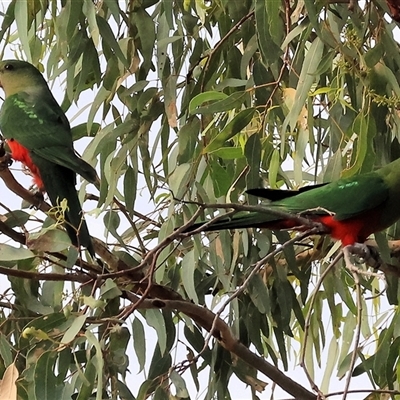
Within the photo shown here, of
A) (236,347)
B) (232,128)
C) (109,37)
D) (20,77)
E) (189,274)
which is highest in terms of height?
(20,77)

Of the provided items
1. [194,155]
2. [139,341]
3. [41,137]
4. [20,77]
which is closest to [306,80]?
[194,155]

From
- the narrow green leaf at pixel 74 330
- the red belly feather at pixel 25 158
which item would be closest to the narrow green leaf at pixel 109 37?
the narrow green leaf at pixel 74 330

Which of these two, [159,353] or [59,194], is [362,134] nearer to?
[159,353]

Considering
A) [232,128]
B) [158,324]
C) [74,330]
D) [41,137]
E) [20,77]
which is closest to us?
[74,330]

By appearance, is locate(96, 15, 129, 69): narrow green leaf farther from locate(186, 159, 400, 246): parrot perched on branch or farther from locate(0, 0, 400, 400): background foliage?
locate(186, 159, 400, 246): parrot perched on branch

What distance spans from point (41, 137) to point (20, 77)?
0.29m

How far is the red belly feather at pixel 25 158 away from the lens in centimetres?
136

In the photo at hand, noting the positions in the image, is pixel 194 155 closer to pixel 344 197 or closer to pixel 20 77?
pixel 344 197

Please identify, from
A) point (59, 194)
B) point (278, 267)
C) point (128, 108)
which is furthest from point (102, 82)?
point (278, 267)

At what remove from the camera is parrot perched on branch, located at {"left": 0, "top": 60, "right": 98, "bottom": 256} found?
1.26 m

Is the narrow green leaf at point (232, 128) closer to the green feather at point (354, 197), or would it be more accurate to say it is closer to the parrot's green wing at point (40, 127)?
the green feather at point (354, 197)

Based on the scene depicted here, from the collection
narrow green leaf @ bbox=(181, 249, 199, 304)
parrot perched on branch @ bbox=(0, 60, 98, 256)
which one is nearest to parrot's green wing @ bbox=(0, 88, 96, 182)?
parrot perched on branch @ bbox=(0, 60, 98, 256)

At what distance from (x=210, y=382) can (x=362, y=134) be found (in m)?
0.50

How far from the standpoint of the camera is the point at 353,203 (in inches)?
43.3
